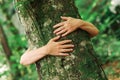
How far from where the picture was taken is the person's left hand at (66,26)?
3.24 meters

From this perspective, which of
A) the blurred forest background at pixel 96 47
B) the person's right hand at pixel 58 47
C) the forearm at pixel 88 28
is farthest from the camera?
the blurred forest background at pixel 96 47

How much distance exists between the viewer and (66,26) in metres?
3.26

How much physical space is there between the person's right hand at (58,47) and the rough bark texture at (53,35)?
0.15 feet

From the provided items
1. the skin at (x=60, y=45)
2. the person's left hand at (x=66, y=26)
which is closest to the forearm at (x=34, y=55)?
the skin at (x=60, y=45)

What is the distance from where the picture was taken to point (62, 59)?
3.23m

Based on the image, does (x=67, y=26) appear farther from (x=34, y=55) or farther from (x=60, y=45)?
(x=34, y=55)

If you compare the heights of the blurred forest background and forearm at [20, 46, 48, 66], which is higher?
the blurred forest background

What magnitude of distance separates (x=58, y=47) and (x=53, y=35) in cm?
13

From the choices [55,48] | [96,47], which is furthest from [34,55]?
[96,47]

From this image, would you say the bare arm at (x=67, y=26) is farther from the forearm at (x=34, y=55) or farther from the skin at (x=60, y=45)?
the forearm at (x=34, y=55)

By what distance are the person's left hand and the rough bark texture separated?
1.8 inches

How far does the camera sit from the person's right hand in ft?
10.5

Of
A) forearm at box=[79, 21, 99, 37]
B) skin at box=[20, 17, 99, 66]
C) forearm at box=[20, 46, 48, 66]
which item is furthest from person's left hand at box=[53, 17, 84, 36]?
forearm at box=[20, 46, 48, 66]

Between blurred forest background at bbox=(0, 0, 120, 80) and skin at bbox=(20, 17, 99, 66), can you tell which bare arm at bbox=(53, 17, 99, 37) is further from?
blurred forest background at bbox=(0, 0, 120, 80)
